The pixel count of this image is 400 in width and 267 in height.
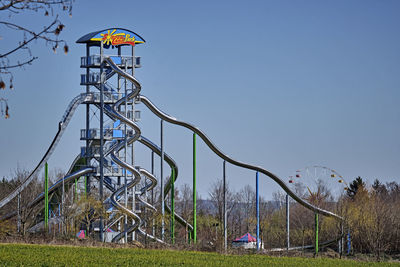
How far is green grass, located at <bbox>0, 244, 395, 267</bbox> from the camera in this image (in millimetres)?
22922

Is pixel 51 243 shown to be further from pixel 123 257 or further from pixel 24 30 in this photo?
pixel 24 30

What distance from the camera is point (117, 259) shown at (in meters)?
24.8

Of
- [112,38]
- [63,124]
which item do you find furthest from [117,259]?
[112,38]

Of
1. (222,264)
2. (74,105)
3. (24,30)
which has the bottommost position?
(222,264)

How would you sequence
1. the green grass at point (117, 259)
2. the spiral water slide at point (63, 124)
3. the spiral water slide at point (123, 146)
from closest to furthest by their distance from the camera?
the green grass at point (117, 259) → the spiral water slide at point (123, 146) → the spiral water slide at point (63, 124)

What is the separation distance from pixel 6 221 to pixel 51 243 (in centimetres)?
1343

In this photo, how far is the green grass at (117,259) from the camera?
22922mm

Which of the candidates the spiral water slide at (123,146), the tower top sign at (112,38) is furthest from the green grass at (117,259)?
the tower top sign at (112,38)

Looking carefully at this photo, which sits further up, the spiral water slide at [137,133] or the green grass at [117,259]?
the spiral water slide at [137,133]

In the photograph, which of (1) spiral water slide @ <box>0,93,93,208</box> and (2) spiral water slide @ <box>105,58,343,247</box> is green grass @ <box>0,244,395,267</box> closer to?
(2) spiral water slide @ <box>105,58,343,247</box>

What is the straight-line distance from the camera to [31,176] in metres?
41.9

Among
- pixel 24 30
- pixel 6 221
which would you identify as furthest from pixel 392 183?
pixel 24 30

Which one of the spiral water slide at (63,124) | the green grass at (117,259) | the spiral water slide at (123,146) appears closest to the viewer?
the green grass at (117,259)

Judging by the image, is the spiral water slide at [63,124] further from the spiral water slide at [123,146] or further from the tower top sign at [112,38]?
the tower top sign at [112,38]
